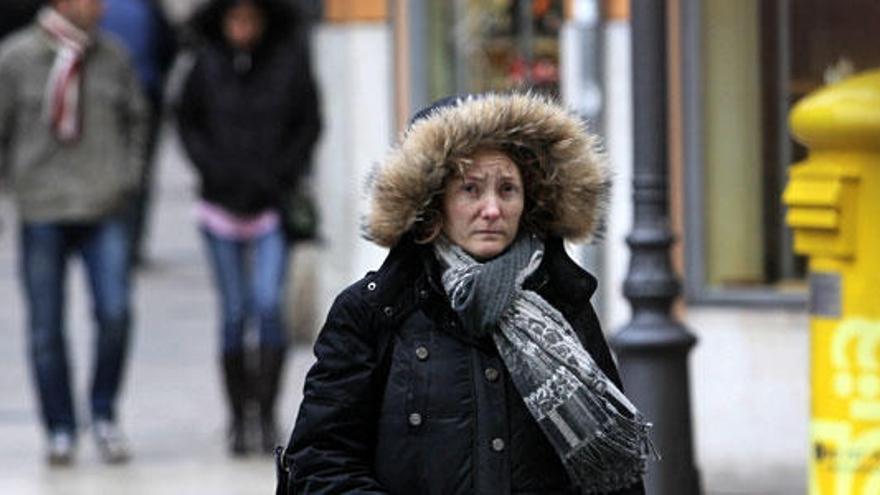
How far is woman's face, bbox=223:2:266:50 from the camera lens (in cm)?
1009

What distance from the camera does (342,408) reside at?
4.42 meters

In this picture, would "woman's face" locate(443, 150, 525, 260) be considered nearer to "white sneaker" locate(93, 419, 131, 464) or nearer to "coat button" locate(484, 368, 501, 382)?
"coat button" locate(484, 368, 501, 382)

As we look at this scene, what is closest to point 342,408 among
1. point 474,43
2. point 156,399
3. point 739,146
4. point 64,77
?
point 739,146

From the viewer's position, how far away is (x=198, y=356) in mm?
13211

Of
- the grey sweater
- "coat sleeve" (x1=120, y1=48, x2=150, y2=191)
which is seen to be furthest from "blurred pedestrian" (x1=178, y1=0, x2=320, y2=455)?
the grey sweater

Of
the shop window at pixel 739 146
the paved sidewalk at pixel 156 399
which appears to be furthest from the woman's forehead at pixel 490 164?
the shop window at pixel 739 146

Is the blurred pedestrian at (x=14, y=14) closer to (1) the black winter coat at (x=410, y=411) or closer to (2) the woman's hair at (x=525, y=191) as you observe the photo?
(2) the woman's hair at (x=525, y=191)

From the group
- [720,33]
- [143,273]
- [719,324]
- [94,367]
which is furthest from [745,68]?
[143,273]

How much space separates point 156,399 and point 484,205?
734 centimetres

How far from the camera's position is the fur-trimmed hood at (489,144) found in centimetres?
447

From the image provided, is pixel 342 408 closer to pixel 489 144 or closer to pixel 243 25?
pixel 489 144

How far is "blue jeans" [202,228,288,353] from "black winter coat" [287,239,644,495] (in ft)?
18.0

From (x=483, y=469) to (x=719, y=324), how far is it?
5.06m

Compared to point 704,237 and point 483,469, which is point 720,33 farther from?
point 483,469
